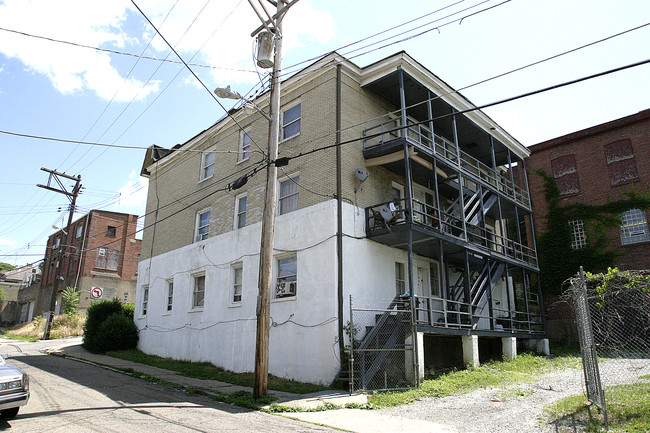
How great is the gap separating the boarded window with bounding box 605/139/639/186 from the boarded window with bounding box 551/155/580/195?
74.1 inches

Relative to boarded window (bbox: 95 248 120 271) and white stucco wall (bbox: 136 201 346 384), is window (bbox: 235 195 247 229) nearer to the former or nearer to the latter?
white stucco wall (bbox: 136 201 346 384)

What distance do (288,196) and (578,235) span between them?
801 inches

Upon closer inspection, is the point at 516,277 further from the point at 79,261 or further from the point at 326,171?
the point at 79,261

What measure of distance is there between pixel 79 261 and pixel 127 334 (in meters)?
23.1

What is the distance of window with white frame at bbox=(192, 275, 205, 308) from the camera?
20281 mm

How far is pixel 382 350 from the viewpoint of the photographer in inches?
473

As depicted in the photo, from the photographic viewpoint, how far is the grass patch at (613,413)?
274 inches

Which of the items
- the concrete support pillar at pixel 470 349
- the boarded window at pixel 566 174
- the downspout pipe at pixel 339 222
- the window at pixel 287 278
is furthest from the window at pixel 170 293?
the boarded window at pixel 566 174

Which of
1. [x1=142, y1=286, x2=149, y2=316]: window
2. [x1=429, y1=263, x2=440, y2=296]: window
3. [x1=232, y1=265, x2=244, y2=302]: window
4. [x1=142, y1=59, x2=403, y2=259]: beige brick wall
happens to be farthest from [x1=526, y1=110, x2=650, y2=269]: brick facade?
[x1=142, y1=286, x2=149, y2=316]: window

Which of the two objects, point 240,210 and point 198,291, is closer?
point 240,210

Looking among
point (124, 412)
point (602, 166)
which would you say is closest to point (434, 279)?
point (124, 412)

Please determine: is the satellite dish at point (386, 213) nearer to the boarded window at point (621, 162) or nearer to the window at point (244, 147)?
the window at point (244, 147)

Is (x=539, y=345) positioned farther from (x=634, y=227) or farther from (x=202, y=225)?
(x=202, y=225)

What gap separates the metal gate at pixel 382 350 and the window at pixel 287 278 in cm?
242
